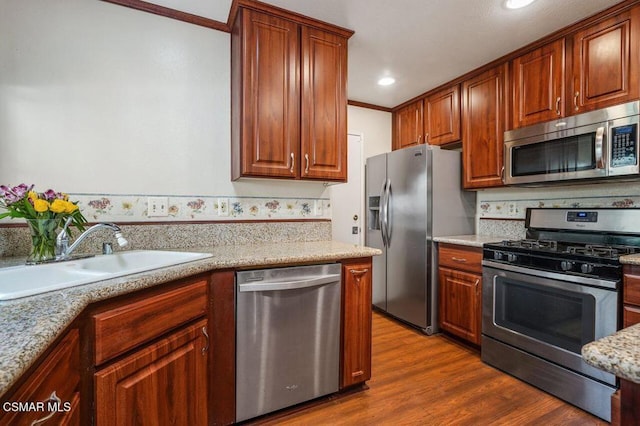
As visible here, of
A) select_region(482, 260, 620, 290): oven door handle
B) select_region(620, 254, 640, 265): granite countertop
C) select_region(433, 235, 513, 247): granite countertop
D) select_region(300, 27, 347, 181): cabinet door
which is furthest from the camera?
select_region(433, 235, 513, 247): granite countertop

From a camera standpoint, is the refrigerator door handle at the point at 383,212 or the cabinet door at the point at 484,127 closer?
the cabinet door at the point at 484,127

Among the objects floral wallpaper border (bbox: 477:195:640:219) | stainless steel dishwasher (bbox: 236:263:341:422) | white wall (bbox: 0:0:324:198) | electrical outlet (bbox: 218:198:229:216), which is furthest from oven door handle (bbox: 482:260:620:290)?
electrical outlet (bbox: 218:198:229:216)

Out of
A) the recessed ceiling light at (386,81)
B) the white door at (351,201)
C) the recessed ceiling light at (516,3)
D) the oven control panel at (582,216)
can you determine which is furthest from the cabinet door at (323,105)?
the oven control panel at (582,216)

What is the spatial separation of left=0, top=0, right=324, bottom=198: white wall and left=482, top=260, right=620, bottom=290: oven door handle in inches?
70.4

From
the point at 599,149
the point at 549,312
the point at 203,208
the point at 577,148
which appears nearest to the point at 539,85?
the point at 577,148

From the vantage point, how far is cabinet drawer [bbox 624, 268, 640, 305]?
152 centimetres

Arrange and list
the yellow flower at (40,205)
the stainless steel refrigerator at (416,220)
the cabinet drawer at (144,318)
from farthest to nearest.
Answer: the stainless steel refrigerator at (416,220)
the yellow flower at (40,205)
the cabinet drawer at (144,318)

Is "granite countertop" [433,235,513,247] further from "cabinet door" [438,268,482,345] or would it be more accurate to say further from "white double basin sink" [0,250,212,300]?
"white double basin sink" [0,250,212,300]

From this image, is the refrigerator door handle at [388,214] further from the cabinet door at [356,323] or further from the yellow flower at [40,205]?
the yellow flower at [40,205]

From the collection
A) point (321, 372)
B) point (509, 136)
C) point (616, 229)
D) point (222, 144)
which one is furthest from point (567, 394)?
point (222, 144)

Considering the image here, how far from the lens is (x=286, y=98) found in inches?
76.2

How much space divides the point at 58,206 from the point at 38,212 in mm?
73

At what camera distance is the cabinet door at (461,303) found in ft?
7.79

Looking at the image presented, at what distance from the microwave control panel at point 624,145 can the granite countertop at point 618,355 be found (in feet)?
5.76
